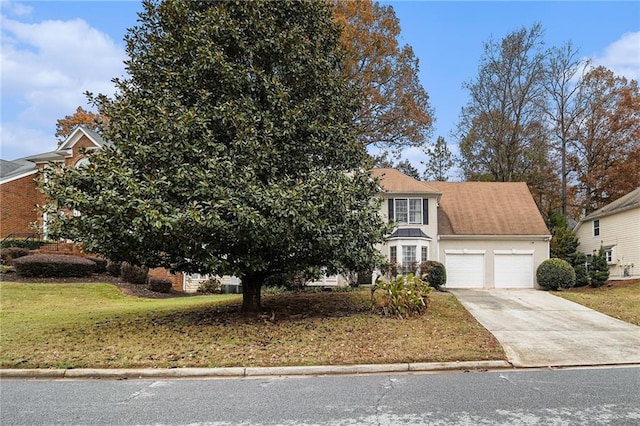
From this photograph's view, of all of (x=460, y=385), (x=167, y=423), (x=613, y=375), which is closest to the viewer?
(x=167, y=423)

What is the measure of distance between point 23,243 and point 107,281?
6228 mm

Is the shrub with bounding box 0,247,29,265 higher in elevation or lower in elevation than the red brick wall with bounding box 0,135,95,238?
lower

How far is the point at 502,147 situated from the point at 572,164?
21.7ft

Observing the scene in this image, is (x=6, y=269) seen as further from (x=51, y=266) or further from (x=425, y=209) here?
(x=425, y=209)

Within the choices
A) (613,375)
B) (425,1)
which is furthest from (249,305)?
(425,1)

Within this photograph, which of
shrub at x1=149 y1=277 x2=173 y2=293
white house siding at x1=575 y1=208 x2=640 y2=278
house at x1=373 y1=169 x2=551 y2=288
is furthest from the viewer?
white house siding at x1=575 y1=208 x2=640 y2=278

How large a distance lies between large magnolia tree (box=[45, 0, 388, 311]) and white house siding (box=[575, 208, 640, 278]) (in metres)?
18.8

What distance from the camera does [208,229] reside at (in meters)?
8.20

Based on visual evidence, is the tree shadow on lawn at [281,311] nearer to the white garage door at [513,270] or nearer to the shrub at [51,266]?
the shrub at [51,266]

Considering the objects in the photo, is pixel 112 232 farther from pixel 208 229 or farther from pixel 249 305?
pixel 249 305

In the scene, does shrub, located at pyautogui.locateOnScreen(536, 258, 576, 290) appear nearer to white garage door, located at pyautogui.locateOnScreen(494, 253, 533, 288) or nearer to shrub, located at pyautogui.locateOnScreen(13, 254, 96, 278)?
white garage door, located at pyautogui.locateOnScreen(494, 253, 533, 288)

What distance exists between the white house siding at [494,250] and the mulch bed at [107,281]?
12723mm

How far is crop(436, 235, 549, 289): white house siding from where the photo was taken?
21719mm

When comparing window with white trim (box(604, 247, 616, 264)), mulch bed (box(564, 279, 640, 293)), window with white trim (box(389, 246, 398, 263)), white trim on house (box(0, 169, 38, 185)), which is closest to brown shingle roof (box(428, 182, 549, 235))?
window with white trim (box(389, 246, 398, 263))
